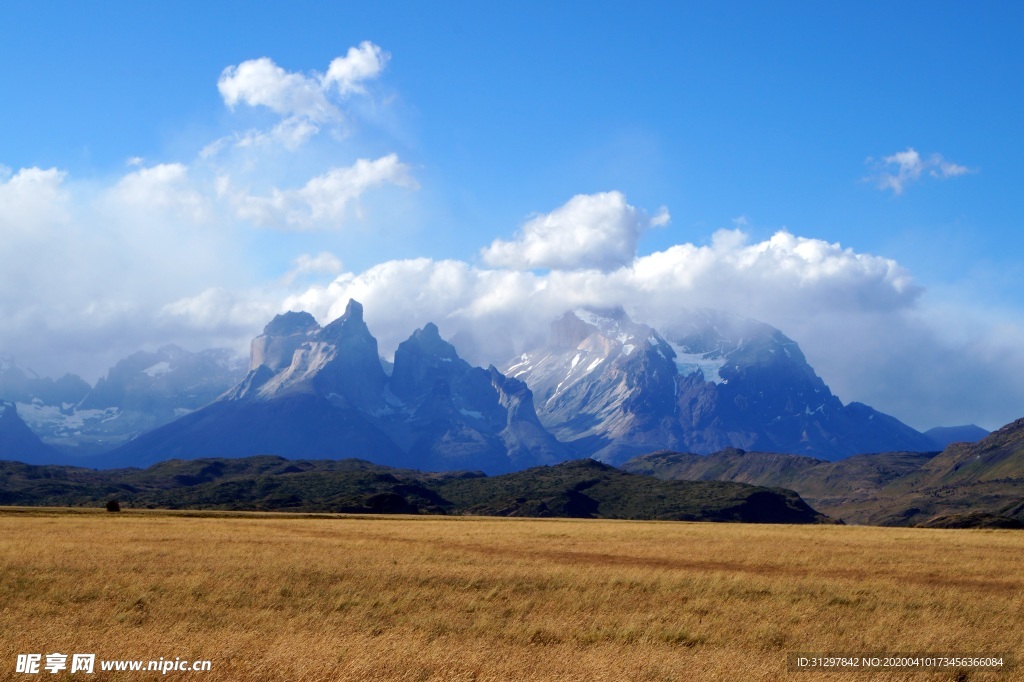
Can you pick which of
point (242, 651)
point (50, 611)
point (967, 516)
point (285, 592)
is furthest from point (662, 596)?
point (967, 516)

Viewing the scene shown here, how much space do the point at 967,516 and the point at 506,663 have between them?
612 feet

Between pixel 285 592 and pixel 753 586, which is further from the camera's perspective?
pixel 753 586

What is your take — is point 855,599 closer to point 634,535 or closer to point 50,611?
point 50,611

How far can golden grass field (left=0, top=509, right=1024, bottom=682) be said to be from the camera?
22.6 metres

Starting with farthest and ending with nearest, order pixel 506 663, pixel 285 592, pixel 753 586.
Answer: pixel 753 586
pixel 285 592
pixel 506 663

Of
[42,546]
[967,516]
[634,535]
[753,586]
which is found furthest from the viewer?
[967,516]

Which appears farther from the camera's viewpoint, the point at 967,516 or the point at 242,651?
the point at 967,516

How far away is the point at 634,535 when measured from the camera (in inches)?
2702

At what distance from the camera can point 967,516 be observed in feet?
590

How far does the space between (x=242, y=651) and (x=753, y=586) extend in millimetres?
22571

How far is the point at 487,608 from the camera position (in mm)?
31750

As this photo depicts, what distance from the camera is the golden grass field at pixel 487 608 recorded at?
74.2 feet

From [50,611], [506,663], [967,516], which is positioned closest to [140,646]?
[50,611]

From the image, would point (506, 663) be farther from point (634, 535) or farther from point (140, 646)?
point (634, 535)
